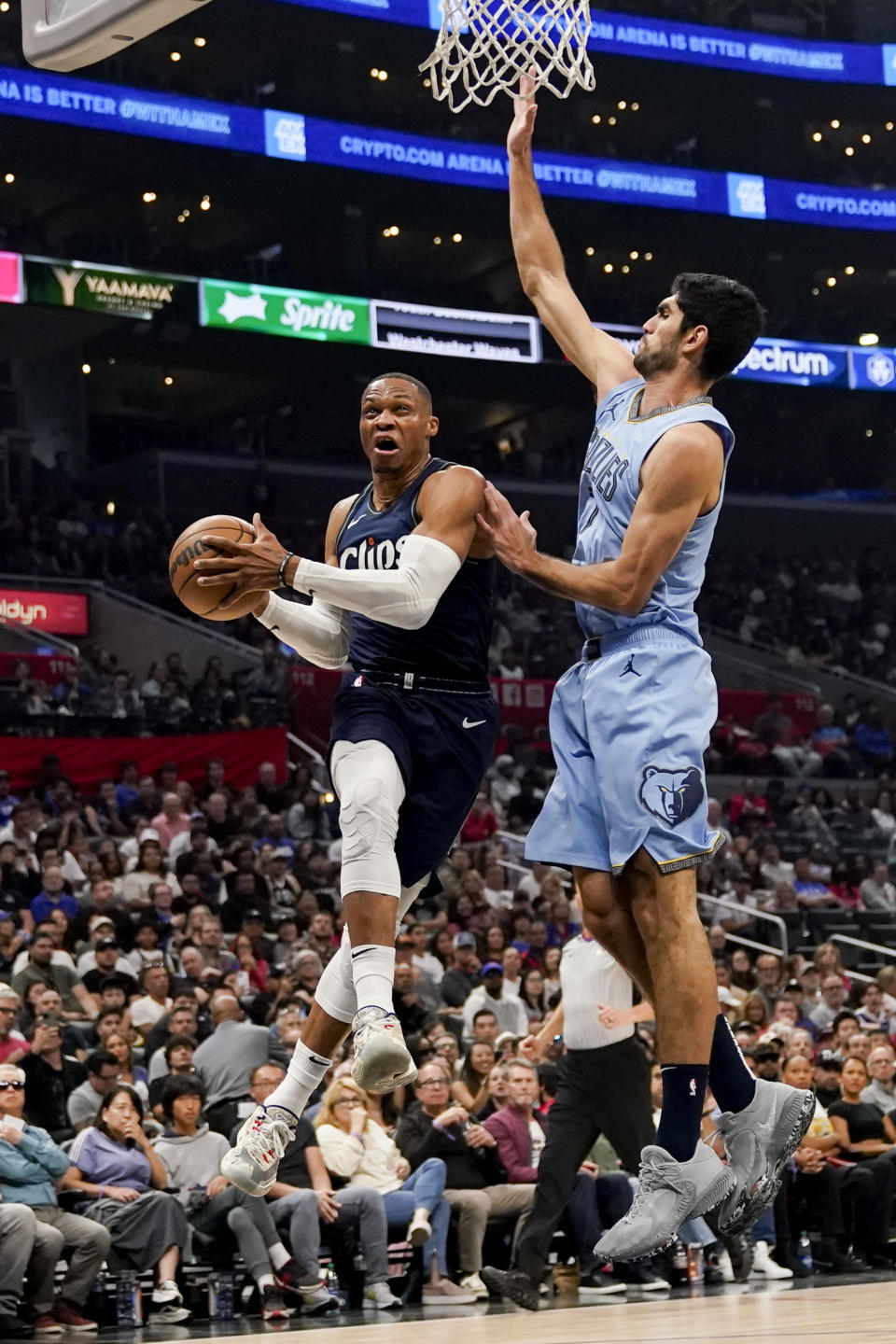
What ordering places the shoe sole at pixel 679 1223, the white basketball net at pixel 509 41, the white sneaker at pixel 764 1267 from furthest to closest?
the white sneaker at pixel 764 1267 → the white basketball net at pixel 509 41 → the shoe sole at pixel 679 1223

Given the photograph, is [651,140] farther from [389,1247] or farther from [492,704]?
[492,704]

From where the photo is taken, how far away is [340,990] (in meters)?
5.12

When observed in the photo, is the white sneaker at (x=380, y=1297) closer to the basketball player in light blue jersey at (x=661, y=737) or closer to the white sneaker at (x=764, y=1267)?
the white sneaker at (x=764, y=1267)

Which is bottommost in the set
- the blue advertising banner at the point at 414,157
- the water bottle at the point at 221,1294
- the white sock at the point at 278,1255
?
the water bottle at the point at 221,1294

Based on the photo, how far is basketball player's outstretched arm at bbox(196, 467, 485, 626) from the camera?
15.4ft

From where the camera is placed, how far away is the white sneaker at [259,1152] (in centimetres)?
495

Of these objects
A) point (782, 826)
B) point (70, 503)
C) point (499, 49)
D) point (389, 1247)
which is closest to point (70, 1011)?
point (389, 1247)

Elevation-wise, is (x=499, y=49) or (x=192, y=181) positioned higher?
(x=192, y=181)

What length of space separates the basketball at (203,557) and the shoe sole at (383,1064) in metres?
1.19

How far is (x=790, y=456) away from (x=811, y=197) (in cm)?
647

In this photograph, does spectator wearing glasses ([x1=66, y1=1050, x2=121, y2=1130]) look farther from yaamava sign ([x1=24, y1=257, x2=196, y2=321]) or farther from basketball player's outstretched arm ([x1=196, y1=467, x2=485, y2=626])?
yaamava sign ([x1=24, y1=257, x2=196, y2=321])

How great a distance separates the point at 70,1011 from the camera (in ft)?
37.0

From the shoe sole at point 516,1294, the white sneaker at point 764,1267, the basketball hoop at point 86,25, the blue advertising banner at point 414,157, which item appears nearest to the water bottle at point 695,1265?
the white sneaker at point 764,1267

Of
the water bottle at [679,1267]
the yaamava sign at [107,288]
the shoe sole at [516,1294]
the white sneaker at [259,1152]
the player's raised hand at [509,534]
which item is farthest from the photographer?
the yaamava sign at [107,288]
